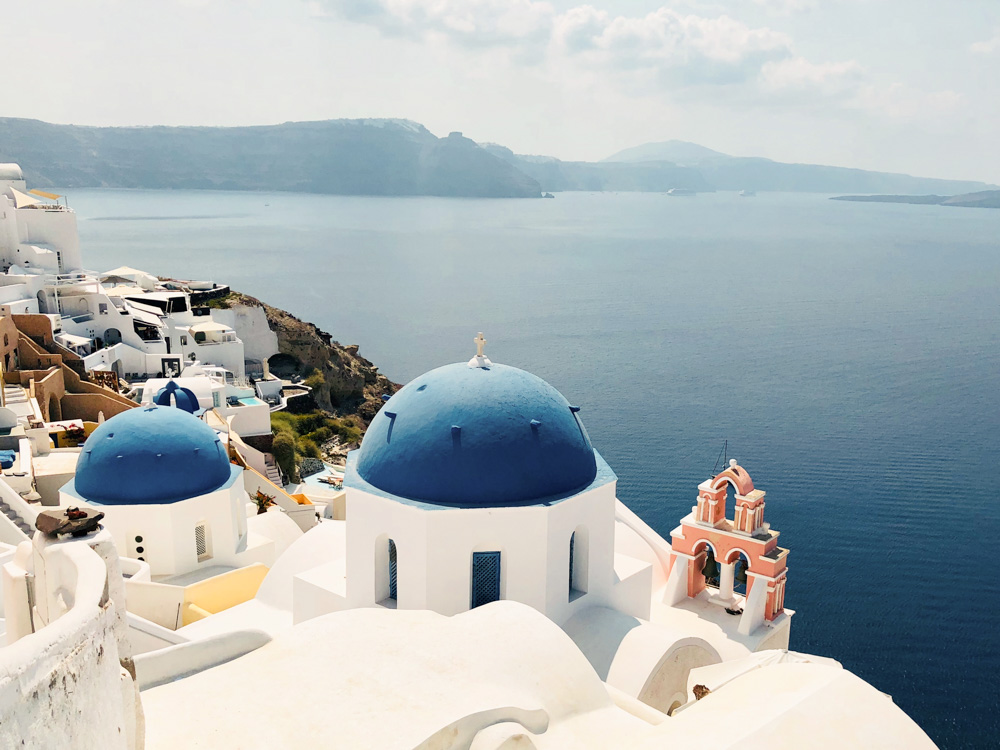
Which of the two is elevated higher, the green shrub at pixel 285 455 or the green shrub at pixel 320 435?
the green shrub at pixel 285 455

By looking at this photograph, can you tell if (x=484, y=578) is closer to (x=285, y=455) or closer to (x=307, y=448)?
(x=285, y=455)

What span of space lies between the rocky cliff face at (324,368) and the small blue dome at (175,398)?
70.1 feet

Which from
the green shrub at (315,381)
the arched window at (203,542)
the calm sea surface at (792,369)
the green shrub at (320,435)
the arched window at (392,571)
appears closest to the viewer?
the arched window at (392,571)

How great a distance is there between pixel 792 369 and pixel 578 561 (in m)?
40.3

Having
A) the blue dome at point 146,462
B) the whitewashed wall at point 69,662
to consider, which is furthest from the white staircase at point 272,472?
the whitewashed wall at point 69,662

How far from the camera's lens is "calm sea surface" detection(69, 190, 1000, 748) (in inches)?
977

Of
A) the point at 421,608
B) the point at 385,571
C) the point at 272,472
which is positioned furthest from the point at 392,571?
the point at 272,472

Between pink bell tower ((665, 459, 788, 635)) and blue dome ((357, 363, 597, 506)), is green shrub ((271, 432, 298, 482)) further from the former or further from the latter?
blue dome ((357, 363, 597, 506))

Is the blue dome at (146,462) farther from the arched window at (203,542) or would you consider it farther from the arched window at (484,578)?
the arched window at (484,578)

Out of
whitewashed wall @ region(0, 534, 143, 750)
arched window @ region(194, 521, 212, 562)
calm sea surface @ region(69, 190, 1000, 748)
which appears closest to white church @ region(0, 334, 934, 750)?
whitewashed wall @ region(0, 534, 143, 750)

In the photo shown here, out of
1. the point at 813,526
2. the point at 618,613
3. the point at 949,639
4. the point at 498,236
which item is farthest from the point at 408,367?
the point at 498,236

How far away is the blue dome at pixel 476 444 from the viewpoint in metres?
10.7

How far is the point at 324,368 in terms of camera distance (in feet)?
151

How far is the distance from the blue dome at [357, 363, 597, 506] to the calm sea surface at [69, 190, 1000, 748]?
47.6 ft
